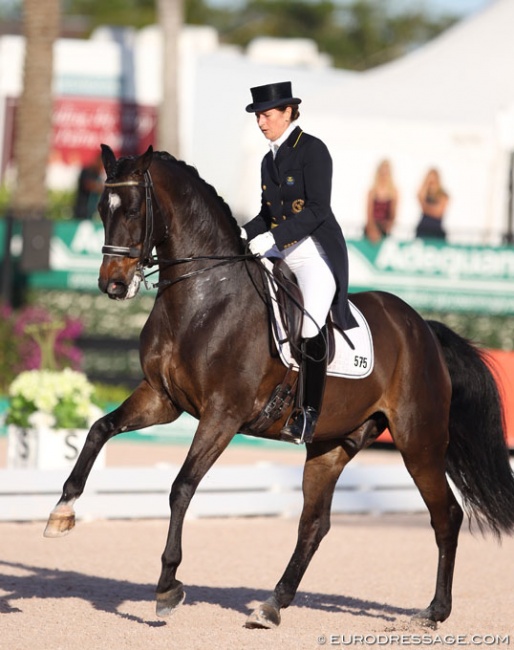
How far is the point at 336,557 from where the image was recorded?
31.1ft

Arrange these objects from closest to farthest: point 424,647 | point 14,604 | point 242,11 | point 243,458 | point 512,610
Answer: point 424,647, point 14,604, point 512,610, point 243,458, point 242,11

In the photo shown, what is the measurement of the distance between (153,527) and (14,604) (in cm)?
344

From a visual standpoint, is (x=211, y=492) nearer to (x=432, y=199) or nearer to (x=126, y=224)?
(x=126, y=224)

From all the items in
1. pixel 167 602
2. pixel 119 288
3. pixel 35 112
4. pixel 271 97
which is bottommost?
pixel 167 602

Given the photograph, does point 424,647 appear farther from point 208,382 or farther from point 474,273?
point 474,273

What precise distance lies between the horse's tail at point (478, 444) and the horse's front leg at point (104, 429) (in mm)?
1938

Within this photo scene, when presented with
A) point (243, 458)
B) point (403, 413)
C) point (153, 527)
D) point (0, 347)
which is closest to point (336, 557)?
point (153, 527)

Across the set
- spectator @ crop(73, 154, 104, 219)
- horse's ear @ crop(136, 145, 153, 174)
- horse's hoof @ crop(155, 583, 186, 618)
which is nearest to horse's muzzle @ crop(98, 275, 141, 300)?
horse's ear @ crop(136, 145, 153, 174)

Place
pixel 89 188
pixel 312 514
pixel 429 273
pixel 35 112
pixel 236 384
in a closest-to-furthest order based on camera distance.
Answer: pixel 236 384, pixel 312 514, pixel 429 273, pixel 35 112, pixel 89 188

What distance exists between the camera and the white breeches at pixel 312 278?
271 inches

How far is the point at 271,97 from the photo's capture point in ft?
22.5

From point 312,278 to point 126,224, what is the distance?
1.10 m

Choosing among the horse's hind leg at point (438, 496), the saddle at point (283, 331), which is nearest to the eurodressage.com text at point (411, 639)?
the horse's hind leg at point (438, 496)

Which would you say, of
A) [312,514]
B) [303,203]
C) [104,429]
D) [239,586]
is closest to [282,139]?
[303,203]
